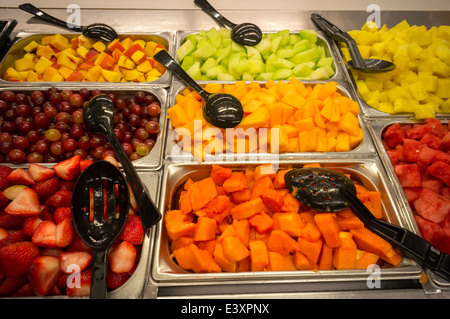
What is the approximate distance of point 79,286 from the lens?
1008mm

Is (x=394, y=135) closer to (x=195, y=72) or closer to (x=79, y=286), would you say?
(x=195, y=72)

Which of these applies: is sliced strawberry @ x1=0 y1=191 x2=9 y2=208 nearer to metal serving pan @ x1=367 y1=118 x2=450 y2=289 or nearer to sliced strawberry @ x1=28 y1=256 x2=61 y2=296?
sliced strawberry @ x1=28 y1=256 x2=61 y2=296

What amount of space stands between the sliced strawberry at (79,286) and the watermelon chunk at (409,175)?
4.81 feet

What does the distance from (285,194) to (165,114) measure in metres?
0.83

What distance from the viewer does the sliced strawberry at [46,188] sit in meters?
1.24

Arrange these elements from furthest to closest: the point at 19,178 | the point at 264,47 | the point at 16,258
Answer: the point at 264,47, the point at 19,178, the point at 16,258

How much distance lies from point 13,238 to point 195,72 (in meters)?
1.30

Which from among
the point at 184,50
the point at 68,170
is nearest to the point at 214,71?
the point at 184,50

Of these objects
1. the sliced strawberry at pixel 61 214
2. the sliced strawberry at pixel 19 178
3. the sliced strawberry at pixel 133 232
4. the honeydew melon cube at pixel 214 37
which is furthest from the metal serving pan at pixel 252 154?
the honeydew melon cube at pixel 214 37

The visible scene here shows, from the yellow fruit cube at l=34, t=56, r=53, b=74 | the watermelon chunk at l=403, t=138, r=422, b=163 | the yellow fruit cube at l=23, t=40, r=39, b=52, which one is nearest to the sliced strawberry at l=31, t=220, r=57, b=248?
the yellow fruit cube at l=34, t=56, r=53, b=74

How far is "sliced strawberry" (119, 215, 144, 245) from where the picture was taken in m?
1.13

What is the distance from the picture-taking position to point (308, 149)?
4.97ft

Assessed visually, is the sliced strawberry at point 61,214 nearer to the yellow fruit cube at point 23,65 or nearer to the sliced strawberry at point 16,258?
the sliced strawberry at point 16,258
